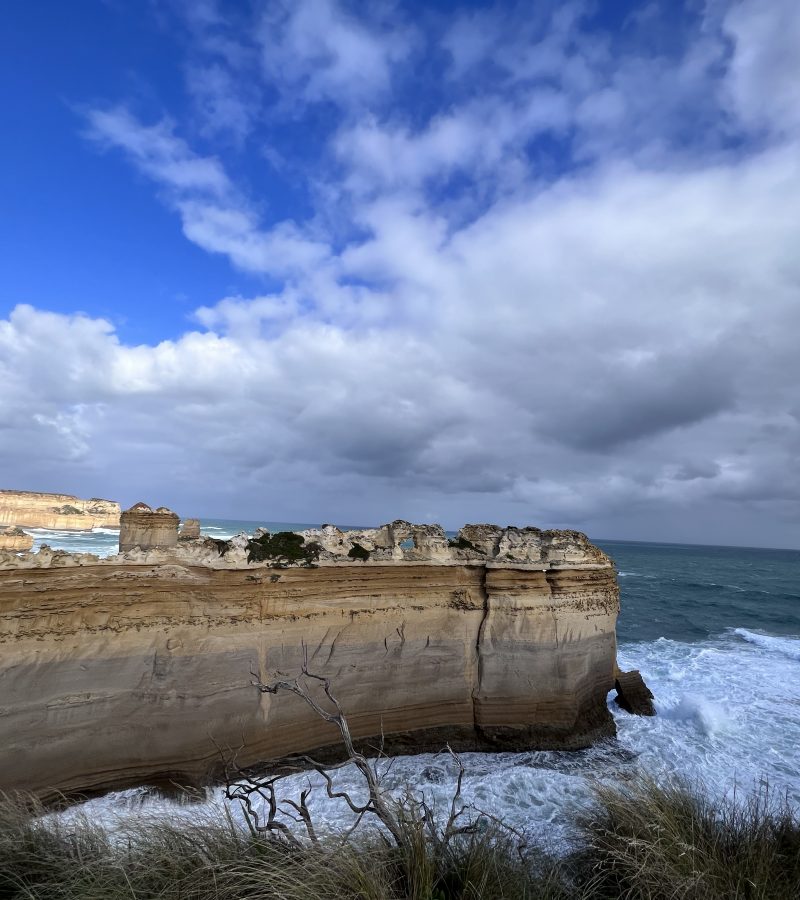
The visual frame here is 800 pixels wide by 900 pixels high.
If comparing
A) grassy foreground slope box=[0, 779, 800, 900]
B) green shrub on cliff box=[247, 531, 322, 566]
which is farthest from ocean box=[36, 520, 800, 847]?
green shrub on cliff box=[247, 531, 322, 566]

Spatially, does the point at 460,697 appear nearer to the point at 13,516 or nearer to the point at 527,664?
the point at 527,664

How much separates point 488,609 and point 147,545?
7599 mm

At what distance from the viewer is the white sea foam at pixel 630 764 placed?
29.1 ft

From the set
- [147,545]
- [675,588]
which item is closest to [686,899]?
[147,545]

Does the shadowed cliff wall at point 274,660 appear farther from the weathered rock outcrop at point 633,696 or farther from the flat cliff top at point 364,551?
the weathered rock outcrop at point 633,696

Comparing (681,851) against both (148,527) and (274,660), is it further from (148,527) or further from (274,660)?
(148,527)

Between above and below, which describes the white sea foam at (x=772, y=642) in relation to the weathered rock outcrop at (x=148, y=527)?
below

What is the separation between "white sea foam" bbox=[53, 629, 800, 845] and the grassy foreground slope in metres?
1.71

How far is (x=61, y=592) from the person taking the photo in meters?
8.59

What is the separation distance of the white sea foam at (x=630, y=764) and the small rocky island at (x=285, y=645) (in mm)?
558

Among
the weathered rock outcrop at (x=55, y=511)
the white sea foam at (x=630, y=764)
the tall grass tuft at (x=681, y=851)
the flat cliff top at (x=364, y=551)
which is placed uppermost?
the weathered rock outcrop at (x=55, y=511)

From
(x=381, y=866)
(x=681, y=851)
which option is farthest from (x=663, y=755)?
(x=381, y=866)

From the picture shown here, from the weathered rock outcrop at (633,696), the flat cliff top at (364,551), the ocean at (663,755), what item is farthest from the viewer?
the weathered rock outcrop at (633,696)

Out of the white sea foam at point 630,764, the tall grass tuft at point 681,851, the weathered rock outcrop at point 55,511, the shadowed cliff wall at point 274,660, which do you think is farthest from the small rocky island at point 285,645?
the weathered rock outcrop at point 55,511
